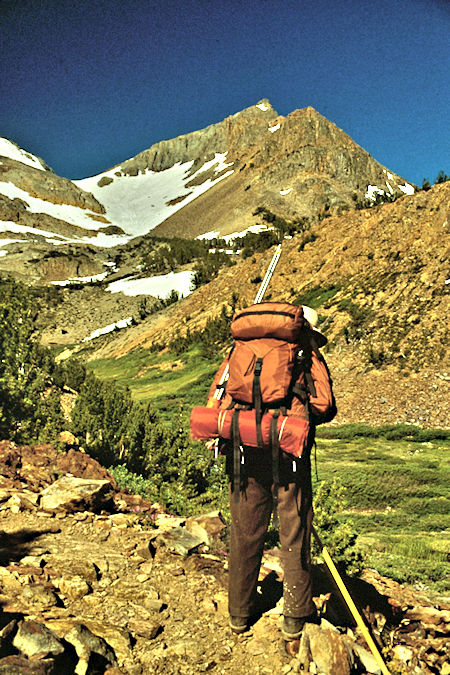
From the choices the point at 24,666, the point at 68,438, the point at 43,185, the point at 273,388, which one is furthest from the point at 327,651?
the point at 43,185

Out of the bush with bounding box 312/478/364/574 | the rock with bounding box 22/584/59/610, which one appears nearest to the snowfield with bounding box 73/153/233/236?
the bush with bounding box 312/478/364/574

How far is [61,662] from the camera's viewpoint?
275 centimetres

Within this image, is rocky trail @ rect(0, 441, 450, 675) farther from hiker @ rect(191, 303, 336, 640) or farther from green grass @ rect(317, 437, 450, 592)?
green grass @ rect(317, 437, 450, 592)

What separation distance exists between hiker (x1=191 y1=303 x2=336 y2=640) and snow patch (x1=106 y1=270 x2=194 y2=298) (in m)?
37.7

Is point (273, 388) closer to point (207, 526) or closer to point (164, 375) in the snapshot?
point (207, 526)

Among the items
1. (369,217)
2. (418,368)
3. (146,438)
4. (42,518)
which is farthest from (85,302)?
(42,518)

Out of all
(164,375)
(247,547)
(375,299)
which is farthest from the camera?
(164,375)

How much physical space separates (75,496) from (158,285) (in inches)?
1665

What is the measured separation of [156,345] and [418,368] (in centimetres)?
1602

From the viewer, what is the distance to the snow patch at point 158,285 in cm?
4378

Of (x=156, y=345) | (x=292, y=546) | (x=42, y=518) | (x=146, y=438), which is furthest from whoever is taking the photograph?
(x=156, y=345)

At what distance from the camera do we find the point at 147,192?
152875 millimetres

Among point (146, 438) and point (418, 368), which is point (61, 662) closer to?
point (146, 438)

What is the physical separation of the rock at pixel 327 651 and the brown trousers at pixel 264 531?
0.14 m
